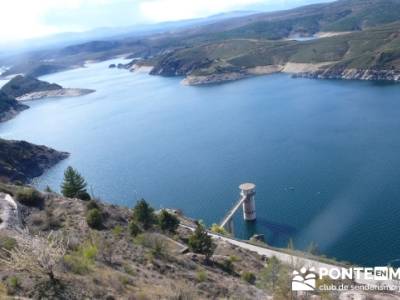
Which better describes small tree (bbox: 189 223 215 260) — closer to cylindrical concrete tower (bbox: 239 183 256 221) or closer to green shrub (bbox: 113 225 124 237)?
green shrub (bbox: 113 225 124 237)

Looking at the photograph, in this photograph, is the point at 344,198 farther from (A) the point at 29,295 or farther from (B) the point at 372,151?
(A) the point at 29,295

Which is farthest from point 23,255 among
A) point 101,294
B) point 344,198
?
point 344,198

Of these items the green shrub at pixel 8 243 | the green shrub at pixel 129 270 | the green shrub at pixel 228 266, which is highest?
the green shrub at pixel 8 243

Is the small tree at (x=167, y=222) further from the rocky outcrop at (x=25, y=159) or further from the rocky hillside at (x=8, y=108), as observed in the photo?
the rocky hillside at (x=8, y=108)

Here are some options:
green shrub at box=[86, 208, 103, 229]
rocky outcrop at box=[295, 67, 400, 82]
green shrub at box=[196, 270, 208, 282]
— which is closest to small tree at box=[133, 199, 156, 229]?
green shrub at box=[86, 208, 103, 229]

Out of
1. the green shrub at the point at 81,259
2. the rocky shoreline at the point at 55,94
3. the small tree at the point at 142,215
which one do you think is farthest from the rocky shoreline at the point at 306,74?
the green shrub at the point at 81,259

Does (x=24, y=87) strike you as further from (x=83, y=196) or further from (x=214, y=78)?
(x=83, y=196)
